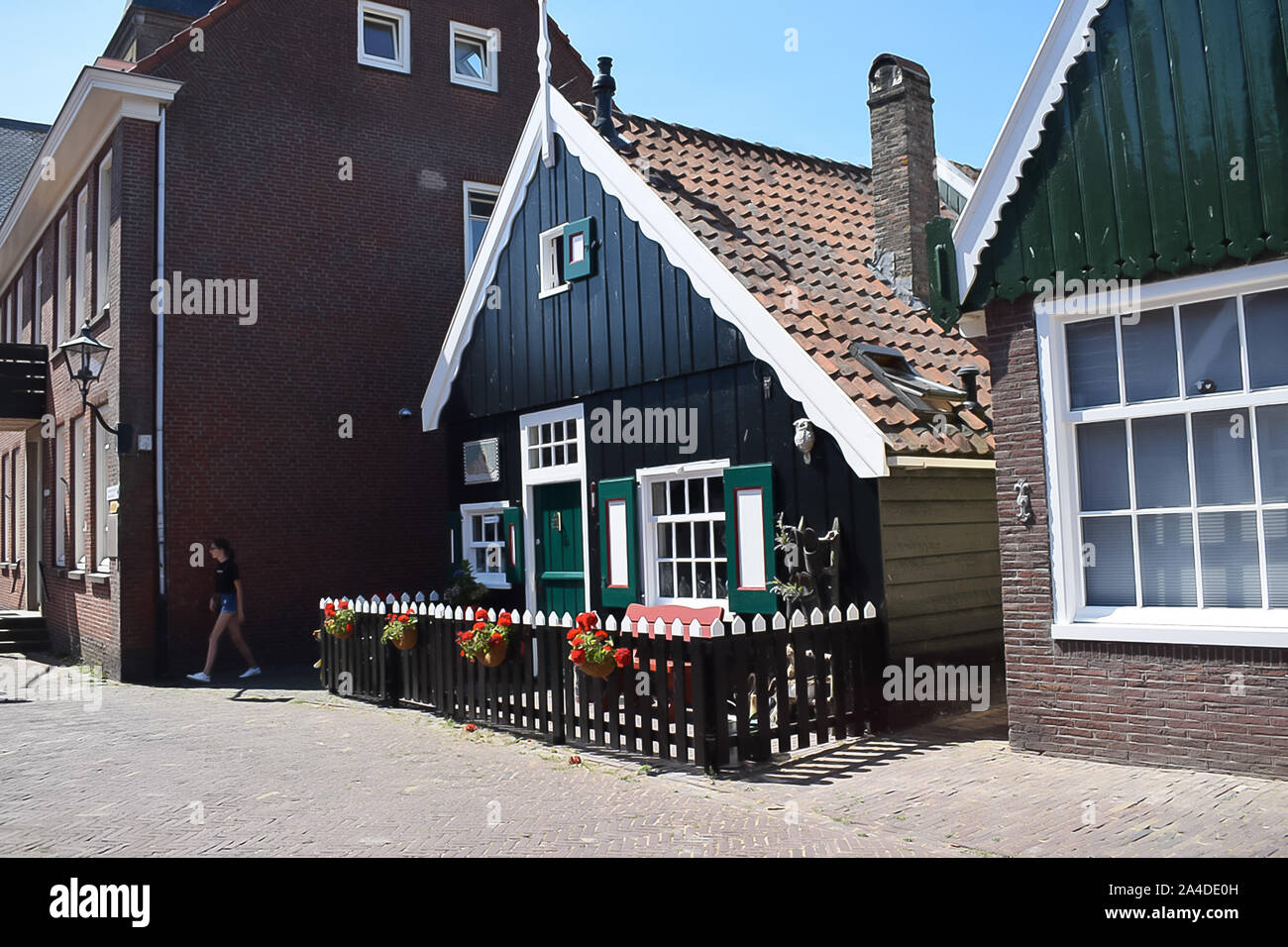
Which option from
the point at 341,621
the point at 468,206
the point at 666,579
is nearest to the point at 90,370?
the point at 341,621

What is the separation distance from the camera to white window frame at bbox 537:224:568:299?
1246 centimetres

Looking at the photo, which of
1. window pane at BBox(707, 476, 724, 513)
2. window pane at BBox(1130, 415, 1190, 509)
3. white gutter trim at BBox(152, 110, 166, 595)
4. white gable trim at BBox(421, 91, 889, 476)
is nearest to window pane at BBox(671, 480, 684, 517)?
window pane at BBox(707, 476, 724, 513)

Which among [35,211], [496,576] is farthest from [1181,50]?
[35,211]

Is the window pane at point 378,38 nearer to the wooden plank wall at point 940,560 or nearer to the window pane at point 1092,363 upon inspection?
the wooden plank wall at point 940,560

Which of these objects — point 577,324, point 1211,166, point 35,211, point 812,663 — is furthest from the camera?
point 35,211

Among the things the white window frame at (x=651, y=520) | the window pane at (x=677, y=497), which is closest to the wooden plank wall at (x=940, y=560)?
the white window frame at (x=651, y=520)

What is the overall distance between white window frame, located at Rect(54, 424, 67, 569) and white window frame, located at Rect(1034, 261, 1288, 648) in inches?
647

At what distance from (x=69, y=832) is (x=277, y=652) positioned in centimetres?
892

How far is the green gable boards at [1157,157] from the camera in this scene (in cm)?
689

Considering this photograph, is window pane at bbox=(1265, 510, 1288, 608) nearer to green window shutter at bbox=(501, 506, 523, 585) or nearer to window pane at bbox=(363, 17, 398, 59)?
green window shutter at bbox=(501, 506, 523, 585)

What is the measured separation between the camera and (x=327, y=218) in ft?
53.9

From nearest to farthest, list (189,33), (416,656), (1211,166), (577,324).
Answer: (1211,166) < (416,656) < (577,324) < (189,33)

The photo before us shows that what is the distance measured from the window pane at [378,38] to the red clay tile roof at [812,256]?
6.46 metres

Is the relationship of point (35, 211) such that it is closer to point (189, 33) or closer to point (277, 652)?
point (189, 33)
